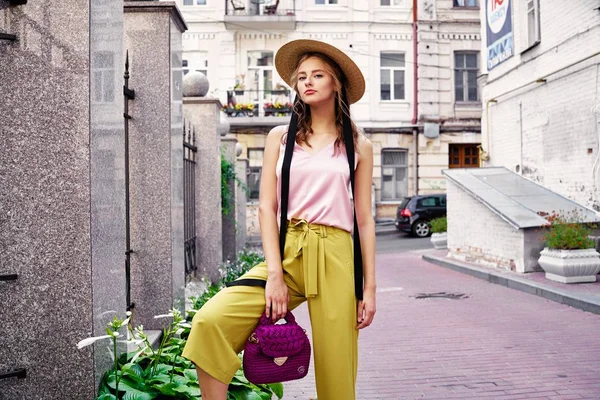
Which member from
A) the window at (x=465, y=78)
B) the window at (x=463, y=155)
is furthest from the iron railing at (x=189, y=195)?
the window at (x=465, y=78)

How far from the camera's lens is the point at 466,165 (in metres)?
28.5

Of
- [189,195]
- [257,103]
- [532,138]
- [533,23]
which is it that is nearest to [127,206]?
[189,195]

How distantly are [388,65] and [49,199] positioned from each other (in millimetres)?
26196

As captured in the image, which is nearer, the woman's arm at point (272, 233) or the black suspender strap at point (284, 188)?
the woman's arm at point (272, 233)

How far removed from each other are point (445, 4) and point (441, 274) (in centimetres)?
1753

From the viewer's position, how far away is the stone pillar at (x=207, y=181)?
365 inches

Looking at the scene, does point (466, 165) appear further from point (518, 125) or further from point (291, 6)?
point (518, 125)

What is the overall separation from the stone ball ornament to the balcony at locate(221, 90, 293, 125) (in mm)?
17220

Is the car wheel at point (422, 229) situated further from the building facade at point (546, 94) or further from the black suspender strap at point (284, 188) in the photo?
the black suspender strap at point (284, 188)

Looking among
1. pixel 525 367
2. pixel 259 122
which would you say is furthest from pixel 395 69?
pixel 525 367

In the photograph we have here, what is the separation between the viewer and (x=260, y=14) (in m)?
27.5

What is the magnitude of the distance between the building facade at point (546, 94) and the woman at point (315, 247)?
10520 mm

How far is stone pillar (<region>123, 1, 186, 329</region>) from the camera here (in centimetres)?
542

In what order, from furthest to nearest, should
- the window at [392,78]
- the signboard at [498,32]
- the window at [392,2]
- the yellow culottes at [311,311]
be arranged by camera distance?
the window at [392,2] < the window at [392,78] < the signboard at [498,32] < the yellow culottes at [311,311]
